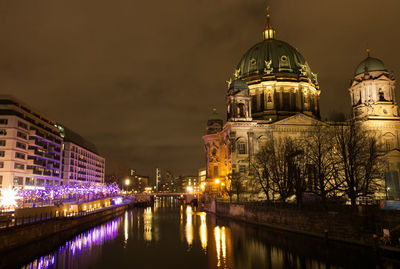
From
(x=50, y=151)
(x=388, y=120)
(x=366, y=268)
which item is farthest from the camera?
(x=50, y=151)

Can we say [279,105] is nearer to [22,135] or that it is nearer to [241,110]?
[241,110]

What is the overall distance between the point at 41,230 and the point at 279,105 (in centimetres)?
6903

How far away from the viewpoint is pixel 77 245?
39188mm

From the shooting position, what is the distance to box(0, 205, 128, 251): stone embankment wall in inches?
1223

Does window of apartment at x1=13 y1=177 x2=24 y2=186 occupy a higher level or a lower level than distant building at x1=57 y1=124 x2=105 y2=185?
lower

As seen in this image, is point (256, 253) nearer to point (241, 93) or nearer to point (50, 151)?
point (241, 93)

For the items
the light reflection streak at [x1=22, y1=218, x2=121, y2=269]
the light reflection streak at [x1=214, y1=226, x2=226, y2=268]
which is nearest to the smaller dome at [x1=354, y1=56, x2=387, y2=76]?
the light reflection streak at [x1=214, y1=226, x2=226, y2=268]

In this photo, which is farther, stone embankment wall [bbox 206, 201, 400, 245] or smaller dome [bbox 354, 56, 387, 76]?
smaller dome [bbox 354, 56, 387, 76]

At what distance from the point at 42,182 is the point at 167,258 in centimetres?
8241

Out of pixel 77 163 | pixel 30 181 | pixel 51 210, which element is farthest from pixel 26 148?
pixel 51 210

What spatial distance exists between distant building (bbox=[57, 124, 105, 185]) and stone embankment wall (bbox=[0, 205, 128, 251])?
75.5 metres

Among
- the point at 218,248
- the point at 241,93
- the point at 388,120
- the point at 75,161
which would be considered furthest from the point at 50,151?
the point at 388,120

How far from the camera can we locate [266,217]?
50375 mm

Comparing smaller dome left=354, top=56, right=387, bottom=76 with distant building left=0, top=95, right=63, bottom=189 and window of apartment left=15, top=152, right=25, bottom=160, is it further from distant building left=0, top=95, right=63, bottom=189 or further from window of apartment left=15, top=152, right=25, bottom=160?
window of apartment left=15, top=152, right=25, bottom=160
